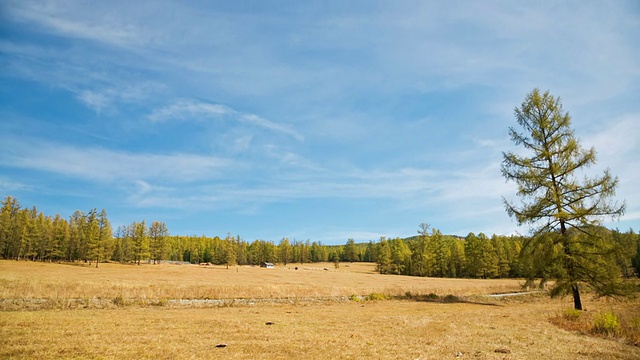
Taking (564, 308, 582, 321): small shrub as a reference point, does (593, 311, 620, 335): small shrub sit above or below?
above

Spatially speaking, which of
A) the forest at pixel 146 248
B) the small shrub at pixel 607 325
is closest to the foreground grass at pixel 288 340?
the small shrub at pixel 607 325

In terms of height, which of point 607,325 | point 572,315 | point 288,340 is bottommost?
point 572,315

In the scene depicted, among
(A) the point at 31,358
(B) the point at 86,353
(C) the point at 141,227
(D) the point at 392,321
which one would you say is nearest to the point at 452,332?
(D) the point at 392,321

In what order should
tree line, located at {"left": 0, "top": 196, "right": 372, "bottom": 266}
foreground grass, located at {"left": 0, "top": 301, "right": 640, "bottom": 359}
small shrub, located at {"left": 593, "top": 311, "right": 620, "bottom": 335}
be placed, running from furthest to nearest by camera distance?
tree line, located at {"left": 0, "top": 196, "right": 372, "bottom": 266} → small shrub, located at {"left": 593, "top": 311, "right": 620, "bottom": 335} → foreground grass, located at {"left": 0, "top": 301, "right": 640, "bottom": 359}

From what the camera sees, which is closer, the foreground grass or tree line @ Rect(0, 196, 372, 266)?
the foreground grass

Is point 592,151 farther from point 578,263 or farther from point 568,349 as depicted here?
point 568,349

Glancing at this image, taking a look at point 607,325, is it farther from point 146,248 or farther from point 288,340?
point 146,248

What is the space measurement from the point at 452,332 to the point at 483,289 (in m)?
40.4

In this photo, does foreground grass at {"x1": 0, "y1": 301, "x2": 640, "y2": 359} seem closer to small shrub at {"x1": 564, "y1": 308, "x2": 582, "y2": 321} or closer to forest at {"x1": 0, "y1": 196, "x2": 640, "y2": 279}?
small shrub at {"x1": 564, "y1": 308, "x2": 582, "y2": 321}

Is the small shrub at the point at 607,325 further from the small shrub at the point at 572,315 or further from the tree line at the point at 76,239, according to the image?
the tree line at the point at 76,239

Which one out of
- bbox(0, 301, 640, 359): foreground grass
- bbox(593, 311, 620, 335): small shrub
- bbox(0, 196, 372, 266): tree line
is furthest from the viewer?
bbox(0, 196, 372, 266): tree line

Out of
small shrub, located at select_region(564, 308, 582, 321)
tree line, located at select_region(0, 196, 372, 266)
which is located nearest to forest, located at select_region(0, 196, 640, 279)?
tree line, located at select_region(0, 196, 372, 266)

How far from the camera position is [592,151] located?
25.6 metres

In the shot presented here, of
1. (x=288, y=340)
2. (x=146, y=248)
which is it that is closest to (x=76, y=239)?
(x=146, y=248)
